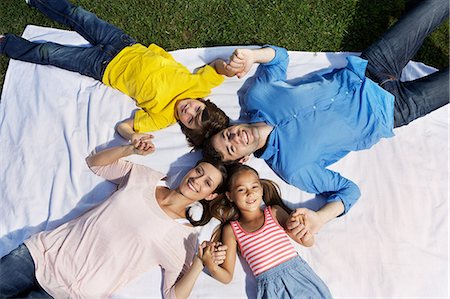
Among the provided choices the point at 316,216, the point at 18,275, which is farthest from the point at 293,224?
the point at 18,275

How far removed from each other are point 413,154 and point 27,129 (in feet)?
10.4

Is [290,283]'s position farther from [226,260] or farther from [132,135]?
[132,135]

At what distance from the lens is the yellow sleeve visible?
12.3 feet

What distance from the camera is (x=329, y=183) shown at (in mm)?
3598

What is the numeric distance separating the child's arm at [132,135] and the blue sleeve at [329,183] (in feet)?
3.67

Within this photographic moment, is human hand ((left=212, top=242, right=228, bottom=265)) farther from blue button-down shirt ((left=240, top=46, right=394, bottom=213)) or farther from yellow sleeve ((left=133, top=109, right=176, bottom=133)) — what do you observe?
yellow sleeve ((left=133, top=109, right=176, bottom=133))

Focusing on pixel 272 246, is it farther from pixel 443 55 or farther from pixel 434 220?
pixel 443 55

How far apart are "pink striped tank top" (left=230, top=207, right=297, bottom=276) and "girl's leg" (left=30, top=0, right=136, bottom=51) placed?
1873 mm

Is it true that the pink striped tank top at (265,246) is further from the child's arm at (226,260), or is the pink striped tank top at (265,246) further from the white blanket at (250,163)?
the white blanket at (250,163)

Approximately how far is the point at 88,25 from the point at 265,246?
2387 millimetres

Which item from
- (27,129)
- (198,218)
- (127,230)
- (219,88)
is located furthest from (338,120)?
(27,129)

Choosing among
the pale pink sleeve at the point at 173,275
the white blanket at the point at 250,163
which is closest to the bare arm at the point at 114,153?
the white blanket at the point at 250,163

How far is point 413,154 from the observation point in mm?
3910

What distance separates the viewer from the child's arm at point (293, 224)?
342 cm
